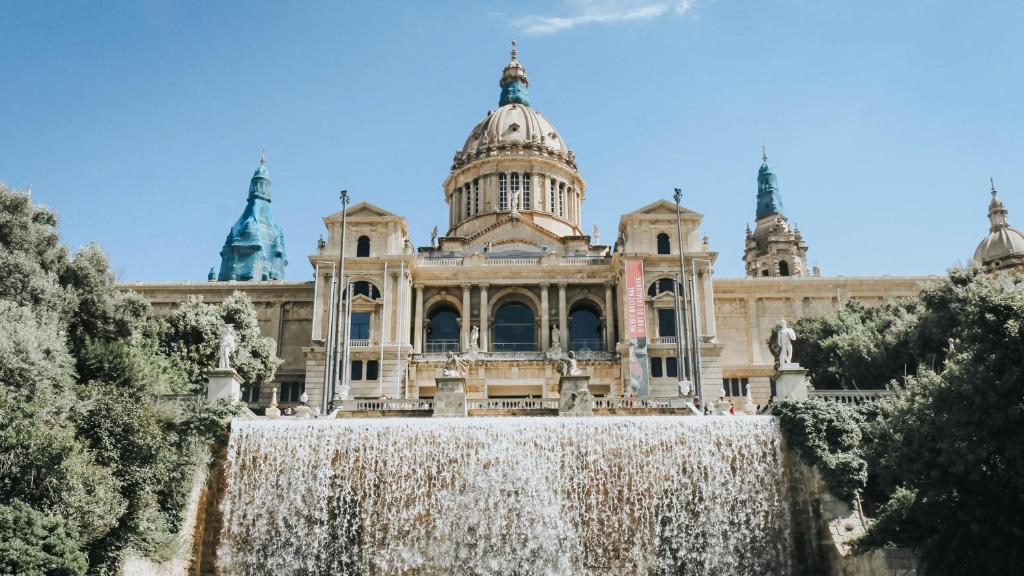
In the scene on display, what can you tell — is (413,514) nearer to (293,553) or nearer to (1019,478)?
(293,553)

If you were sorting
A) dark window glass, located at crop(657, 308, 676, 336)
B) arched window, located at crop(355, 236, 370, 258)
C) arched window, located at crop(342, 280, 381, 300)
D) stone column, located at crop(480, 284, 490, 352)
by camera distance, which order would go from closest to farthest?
dark window glass, located at crop(657, 308, 676, 336) → arched window, located at crop(342, 280, 381, 300) → arched window, located at crop(355, 236, 370, 258) → stone column, located at crop(480, 284, 490, 352)

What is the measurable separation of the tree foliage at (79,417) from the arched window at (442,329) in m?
18.1

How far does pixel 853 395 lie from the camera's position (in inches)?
1117

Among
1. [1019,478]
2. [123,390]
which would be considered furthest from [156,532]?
[1019,478]

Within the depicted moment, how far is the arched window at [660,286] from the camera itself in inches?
1897

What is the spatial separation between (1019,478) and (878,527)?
14.5 feet

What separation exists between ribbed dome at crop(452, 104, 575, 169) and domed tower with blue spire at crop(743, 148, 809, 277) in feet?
45.6

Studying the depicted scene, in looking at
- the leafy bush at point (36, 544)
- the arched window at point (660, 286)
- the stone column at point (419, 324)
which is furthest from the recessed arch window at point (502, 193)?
the leafy bush at point (36, 544)

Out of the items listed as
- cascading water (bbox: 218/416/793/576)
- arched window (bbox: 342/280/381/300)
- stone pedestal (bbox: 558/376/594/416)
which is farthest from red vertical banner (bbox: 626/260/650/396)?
cascading water (bbox: 218/416/793/576)

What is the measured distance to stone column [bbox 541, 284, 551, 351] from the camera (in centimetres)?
4897

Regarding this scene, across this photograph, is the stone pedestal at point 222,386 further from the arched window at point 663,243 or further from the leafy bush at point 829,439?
the arched window at point 663,243

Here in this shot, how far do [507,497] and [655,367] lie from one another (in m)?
22.4

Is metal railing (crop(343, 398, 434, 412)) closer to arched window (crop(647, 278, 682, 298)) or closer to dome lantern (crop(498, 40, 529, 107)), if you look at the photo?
arched window (crop(647, 278, 682, 298))

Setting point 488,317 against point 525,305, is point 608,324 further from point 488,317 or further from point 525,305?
point 488,317
